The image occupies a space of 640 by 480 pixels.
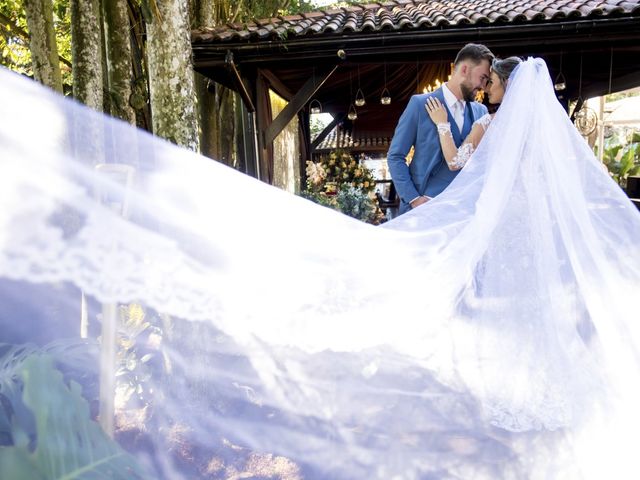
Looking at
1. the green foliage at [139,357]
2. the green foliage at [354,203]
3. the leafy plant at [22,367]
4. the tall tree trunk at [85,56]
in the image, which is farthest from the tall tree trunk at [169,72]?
the green foliage at [354,203]

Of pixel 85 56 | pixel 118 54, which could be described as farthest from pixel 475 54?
pixel 118 54

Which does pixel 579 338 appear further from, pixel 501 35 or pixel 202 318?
pixel 501 35

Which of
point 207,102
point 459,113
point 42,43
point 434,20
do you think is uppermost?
point 434,20

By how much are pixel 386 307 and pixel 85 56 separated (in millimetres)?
3540

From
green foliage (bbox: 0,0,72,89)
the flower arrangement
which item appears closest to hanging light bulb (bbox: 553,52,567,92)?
the flower arrangement

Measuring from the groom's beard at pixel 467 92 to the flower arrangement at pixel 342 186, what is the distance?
3411mm

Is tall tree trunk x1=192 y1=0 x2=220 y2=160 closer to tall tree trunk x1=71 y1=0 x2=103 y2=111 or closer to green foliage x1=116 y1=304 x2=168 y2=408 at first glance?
tall tree trunk x1=71 y1=0 x2=103 y2=111

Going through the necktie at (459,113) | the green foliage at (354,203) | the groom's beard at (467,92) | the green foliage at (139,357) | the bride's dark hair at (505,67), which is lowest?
the green foliage at (354,203)

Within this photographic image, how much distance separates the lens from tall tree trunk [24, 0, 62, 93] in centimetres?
444

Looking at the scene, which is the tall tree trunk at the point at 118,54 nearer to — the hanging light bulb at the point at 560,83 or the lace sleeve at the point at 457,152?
the lace sleeve at the point at 457,152

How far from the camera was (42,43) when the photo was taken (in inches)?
175

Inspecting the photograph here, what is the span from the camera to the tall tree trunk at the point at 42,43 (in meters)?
4.44

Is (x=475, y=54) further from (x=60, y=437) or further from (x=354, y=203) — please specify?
(x=354, y=203)

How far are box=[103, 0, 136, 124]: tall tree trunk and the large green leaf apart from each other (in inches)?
157
